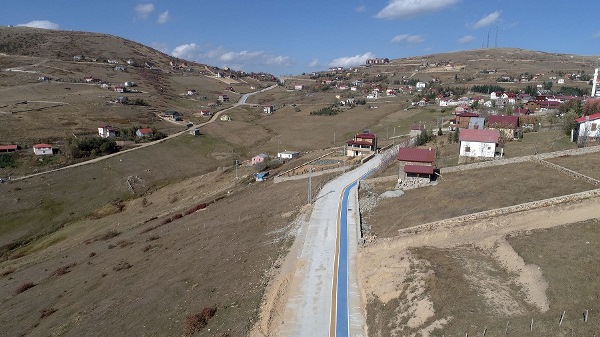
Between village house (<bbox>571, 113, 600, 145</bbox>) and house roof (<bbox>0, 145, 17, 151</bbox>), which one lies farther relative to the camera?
house roof (<bbox>0, 145, 17, 151</bbox>)

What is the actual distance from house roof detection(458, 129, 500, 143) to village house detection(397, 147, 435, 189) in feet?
35.6

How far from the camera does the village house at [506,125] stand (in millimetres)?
66375

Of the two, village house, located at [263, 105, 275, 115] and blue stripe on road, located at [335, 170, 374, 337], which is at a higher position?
village house, located at [263, 105, 275, 115]

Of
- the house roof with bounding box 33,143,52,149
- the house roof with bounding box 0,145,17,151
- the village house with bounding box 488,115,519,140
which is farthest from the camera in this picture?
the house roof with bounding box 33,143,52,149

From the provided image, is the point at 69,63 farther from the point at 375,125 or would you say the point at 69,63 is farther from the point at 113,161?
the point at 375,125

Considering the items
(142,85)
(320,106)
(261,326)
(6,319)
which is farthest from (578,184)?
(142,85)

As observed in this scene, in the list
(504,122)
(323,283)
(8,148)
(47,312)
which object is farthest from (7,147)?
(504,122)

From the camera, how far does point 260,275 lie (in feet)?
95.8

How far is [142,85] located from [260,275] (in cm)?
16534

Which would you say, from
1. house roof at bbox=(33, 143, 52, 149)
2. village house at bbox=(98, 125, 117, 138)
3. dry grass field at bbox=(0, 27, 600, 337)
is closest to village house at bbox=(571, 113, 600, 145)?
dry grass field at bbox=(0, 27, 600, 337)

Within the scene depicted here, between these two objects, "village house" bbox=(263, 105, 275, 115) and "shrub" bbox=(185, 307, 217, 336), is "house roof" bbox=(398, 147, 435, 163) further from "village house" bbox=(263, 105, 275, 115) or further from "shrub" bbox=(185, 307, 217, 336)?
"village house" bbox=(263, 105, 275, 115)

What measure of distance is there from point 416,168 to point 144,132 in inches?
3191

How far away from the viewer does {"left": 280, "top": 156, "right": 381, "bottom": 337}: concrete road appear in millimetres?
22578

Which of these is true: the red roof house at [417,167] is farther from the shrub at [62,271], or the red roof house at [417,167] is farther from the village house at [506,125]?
the shrub at [62,271]
